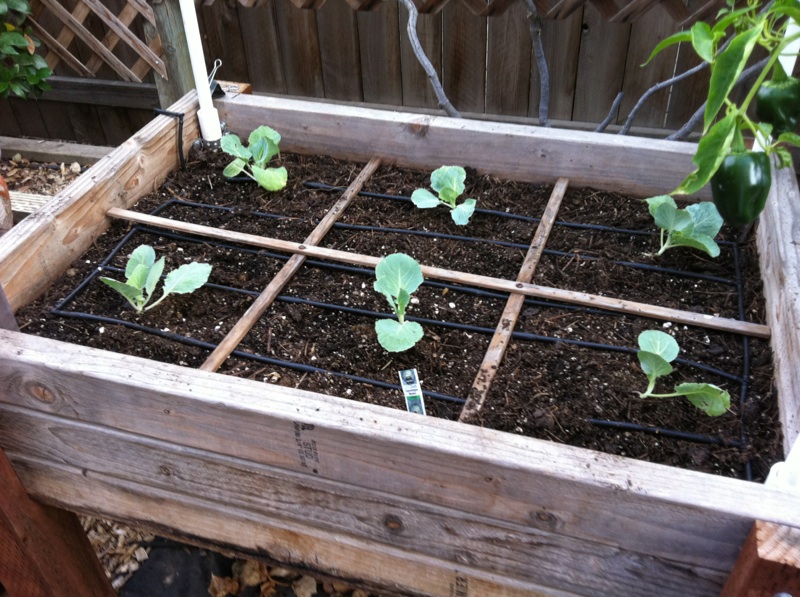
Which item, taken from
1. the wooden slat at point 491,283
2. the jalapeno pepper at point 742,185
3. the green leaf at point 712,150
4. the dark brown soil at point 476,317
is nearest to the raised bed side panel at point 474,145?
the dark brown soil at point 476,317

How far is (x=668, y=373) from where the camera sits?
1.11 m

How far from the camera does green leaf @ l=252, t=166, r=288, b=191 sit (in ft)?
5.40

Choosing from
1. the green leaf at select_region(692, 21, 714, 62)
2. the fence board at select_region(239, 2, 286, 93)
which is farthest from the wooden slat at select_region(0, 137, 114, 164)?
the green leaf at select_region(692, 21, 714, 62)

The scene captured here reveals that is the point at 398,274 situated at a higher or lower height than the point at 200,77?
lower

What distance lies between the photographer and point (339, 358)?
48.5 inches

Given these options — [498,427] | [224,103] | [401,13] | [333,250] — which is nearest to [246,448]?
[498,427]

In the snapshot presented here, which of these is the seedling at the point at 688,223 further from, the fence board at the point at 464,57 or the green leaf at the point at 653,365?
the fence board at the point at 464,57

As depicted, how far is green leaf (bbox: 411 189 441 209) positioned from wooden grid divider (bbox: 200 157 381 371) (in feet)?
0.58

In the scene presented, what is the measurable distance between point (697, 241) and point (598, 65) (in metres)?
1.53

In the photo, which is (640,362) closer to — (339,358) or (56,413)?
(339,358)

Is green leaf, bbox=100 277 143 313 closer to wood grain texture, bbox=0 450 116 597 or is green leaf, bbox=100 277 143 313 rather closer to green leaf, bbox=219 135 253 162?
wood grain texture, bbox=0 450 116 597

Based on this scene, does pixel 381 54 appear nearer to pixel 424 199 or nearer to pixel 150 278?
pixel 424 199

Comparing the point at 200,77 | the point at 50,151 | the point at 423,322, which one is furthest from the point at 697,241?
the point at 50,151

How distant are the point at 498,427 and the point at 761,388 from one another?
1.50 ft
